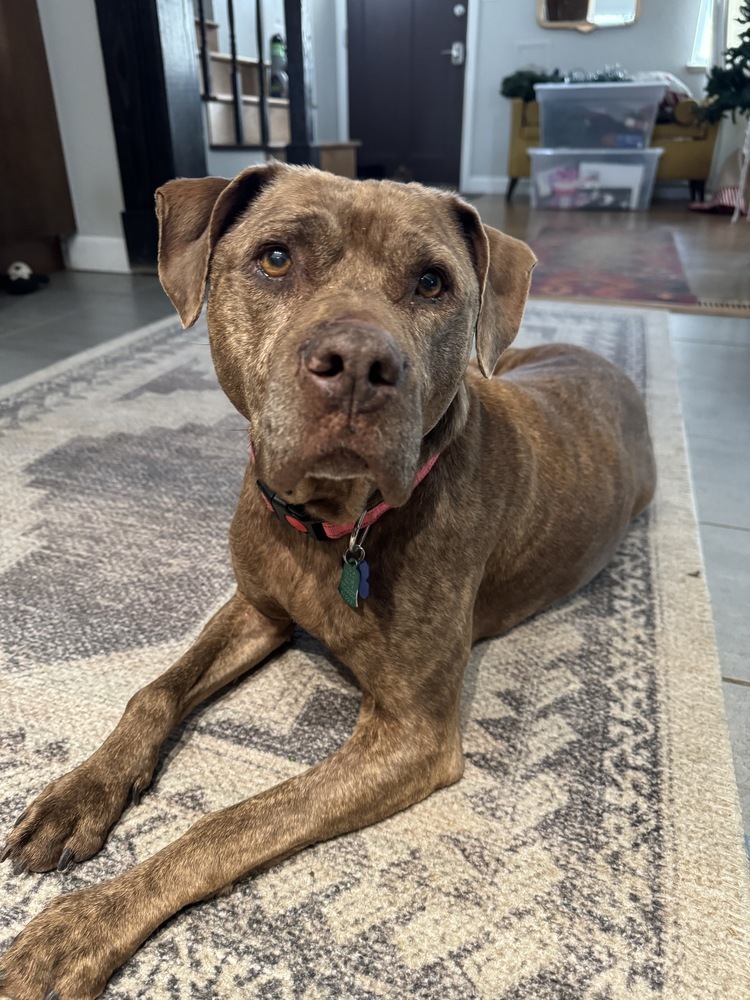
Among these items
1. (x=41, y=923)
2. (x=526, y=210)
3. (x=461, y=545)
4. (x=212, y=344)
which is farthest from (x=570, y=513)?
(x=526, y=210)

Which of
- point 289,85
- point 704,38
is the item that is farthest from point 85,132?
point 704,38

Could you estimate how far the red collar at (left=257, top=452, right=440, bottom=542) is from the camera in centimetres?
131

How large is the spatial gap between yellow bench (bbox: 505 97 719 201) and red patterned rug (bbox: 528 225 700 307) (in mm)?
2520

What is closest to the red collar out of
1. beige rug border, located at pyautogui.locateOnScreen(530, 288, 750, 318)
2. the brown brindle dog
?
the brown brindle dog

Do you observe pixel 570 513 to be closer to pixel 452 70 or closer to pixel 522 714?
pixel 522 714

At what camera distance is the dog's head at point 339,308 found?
41.6 inches

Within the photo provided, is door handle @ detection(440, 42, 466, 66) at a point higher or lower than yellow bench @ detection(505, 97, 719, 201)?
higher

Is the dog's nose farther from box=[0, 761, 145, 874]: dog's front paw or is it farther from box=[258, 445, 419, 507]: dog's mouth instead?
box=[0, 761, 145, 874]: dog's front paw

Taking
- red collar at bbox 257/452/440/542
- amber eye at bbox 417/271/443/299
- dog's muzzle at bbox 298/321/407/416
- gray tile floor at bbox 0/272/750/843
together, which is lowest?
gray tile floor at bbox 0/272/750/843

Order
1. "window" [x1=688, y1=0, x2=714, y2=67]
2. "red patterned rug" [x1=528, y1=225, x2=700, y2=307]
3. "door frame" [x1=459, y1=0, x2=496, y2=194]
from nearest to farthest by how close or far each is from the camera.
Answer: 1. "red patterned rug" [x1=528, y1=225, x2=700, y2=307]
2. "window" [x1=688, y1=0, x2=714, y2=67]
3. "door frame" [x1=459, y1=0, x2=496, y2=194]

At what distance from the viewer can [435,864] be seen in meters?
1.23

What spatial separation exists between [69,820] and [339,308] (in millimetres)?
985

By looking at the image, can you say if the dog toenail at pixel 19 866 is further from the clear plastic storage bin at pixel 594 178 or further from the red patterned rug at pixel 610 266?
the clear plastic storage bin at pixel 594 178

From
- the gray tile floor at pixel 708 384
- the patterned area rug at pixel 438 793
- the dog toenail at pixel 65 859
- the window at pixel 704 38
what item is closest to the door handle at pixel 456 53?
the window at pixel 704 38
